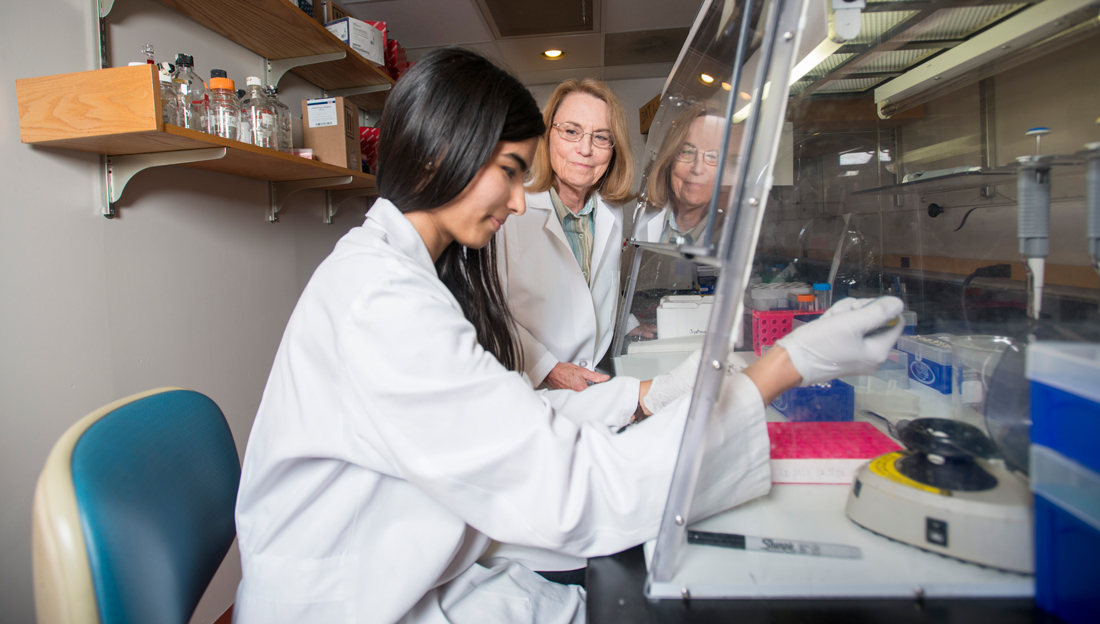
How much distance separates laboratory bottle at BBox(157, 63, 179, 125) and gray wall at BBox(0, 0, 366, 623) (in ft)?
0.64

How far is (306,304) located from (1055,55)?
117 cm

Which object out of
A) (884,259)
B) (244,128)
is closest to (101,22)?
(244,128)

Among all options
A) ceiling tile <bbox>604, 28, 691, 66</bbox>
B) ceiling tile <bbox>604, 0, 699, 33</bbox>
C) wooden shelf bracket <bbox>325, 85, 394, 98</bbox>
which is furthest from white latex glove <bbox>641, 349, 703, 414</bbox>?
ceiling tile <bbox>604, 28, 691, 66</bbox>

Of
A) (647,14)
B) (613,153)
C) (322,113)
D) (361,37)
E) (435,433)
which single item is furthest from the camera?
(647,14)

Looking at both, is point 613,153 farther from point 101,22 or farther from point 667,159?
point 101,22

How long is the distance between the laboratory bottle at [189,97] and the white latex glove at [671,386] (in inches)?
51.0

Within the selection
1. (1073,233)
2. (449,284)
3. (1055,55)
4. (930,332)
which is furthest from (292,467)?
(1055,55)

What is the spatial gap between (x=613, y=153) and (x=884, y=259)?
0.98 meters

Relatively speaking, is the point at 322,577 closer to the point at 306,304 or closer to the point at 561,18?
the point at 306,304

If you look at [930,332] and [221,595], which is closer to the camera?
[930,332]

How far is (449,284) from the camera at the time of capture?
1142 millimetres

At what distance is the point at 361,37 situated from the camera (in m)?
2.27

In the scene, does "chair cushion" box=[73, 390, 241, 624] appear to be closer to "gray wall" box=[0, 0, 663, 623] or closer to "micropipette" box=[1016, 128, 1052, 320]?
"gray wall" box=[0, 0, 663, 623]

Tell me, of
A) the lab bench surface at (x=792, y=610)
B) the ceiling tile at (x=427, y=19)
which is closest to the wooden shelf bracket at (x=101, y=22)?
the ceiling tile at (x=427, y=19)
